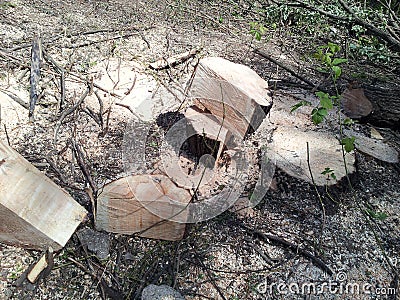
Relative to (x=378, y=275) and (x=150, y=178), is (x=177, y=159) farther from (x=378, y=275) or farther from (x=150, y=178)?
(x=378, y=275)

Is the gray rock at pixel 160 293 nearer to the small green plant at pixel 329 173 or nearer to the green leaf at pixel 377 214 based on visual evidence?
the small green plant at pixel 329 173

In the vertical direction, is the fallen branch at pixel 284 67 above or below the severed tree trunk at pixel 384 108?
below

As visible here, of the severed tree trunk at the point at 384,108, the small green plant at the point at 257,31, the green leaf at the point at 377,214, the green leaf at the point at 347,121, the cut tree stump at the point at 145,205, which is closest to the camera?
the cut tree stump at the point at 145,205

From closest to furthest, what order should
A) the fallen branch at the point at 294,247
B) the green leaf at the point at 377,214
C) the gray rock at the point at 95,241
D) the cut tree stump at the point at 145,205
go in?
the cut tree stump at the point at 145,205 < the gray rock at the point at 95,241 < the fallen branch at the point at 294,247 < the green leaf at the point at 377,214

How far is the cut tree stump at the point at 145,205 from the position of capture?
159 cm

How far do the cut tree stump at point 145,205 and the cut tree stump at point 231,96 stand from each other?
703mm

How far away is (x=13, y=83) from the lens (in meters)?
2.64

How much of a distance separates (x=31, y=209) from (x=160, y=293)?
0.58 metres

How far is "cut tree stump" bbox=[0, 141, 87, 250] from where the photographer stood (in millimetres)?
1482

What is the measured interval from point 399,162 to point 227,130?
1.08 m

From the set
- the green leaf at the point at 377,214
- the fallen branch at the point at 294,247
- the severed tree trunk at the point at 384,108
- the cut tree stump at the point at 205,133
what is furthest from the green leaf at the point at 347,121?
the fallen branch at the point at 294,247

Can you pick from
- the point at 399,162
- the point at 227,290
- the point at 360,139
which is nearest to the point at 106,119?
the point at 227,290

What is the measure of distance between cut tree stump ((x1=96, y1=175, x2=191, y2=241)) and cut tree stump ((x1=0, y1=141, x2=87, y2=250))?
134 mm

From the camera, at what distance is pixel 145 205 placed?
1.60 meters
